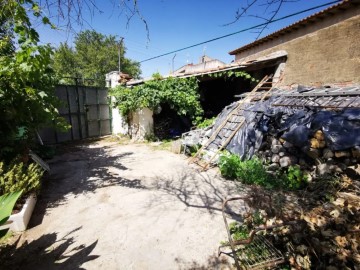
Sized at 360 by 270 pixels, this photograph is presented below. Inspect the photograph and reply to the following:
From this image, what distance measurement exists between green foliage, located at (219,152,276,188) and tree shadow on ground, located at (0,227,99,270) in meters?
3.52

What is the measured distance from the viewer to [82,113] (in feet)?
35.3

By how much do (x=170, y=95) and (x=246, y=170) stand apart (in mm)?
5073

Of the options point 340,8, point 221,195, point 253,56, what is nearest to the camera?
point 221,195

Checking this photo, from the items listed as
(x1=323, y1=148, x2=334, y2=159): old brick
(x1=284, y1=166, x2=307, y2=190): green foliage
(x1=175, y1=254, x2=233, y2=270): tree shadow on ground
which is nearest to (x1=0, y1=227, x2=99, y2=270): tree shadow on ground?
(x1=175, y1=254, x2=233, y2=270): tree shadow on ground

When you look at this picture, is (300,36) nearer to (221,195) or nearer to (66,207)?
(221,195)

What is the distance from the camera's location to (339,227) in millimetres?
2559

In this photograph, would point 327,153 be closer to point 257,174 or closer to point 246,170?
point 257,174

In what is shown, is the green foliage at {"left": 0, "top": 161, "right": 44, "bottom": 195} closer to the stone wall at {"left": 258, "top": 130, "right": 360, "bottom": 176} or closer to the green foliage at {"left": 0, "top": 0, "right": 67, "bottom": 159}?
the green foliage at {"left": 0, "top": 0, "right": 67, "bottom": 159}

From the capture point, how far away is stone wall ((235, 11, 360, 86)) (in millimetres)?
6492

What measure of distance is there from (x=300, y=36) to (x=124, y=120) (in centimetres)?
826

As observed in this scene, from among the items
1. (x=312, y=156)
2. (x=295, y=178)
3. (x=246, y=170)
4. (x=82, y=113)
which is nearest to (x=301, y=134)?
(x=312, y=156)

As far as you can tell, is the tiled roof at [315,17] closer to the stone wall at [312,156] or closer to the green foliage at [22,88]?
the stone wall at [312,156]

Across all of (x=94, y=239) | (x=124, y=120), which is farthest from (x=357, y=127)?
(x=124, y=120)

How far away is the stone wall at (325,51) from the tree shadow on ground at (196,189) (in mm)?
4936
